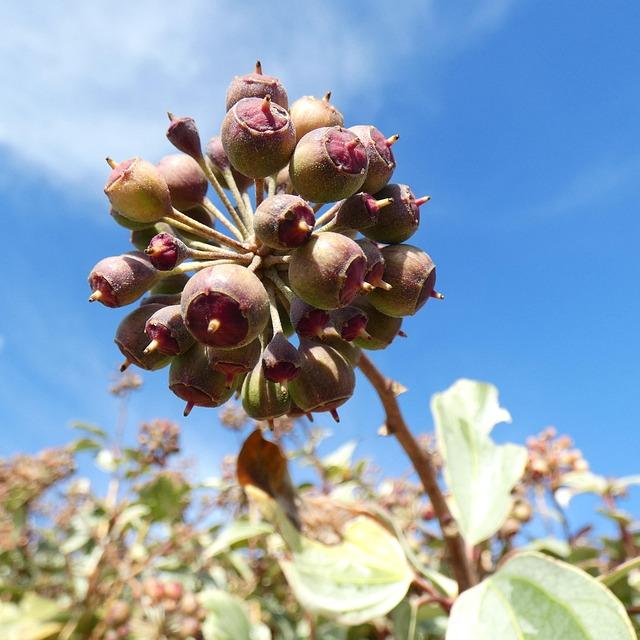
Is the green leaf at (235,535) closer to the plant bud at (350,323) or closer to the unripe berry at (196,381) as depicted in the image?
the unripe berry at (196,381)

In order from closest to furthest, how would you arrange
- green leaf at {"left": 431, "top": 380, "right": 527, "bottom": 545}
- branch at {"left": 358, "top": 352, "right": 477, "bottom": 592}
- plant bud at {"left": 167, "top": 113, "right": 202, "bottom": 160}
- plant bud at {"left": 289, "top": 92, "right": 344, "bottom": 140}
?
plant bud at {"left": 289, "top": 92, "right": 344, "bottom": 140} < plant bud at {"left": 167, "top": 113, "right": 202, "bottom": 160} < branch at {"left": 358, "top": 352, "right": 477, "bottom": 592} < green leaf at {"left": 431, "top": 380, "right": 527, "bottom": 545}

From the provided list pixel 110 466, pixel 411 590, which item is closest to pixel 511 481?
pixel 411 590

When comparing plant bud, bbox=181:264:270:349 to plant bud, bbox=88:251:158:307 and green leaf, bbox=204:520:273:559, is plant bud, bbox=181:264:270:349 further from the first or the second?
green leaf, bbox=204:520:273:559

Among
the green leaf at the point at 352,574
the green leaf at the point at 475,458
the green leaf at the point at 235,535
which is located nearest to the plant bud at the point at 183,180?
the green leaf at the point at 352,574

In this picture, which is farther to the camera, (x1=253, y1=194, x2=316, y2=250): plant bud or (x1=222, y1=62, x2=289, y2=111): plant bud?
(x1=222, y1=62, x2=289, y2=111): plant bud

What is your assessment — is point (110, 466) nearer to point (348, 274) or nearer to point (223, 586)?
point (223, 586)

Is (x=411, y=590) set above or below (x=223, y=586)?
below

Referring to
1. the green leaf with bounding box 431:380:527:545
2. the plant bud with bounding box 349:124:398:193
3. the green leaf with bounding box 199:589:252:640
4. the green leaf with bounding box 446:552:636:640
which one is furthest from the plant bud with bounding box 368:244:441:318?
the green leaf with bounding box 199:589:252:640
